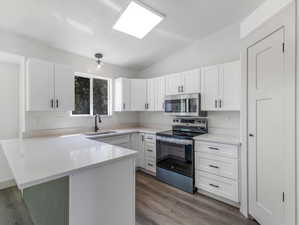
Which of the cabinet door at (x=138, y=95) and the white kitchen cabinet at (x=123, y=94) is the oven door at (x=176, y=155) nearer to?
the cabinet door at (x=138, y=95)

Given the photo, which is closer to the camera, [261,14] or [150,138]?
[261,14]

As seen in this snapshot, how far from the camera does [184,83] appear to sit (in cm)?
312

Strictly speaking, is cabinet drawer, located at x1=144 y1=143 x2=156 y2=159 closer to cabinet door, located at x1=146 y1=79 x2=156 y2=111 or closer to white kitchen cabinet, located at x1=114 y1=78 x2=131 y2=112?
cabinet door, located at x1=146 y1=79 x2=156 y2=111

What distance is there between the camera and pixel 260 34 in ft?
A: 5.96

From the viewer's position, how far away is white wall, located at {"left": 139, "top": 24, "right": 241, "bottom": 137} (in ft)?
8.94

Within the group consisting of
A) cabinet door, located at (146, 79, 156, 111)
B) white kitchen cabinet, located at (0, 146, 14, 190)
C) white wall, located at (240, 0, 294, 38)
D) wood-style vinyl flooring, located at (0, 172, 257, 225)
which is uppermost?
white wall, located at (240, 0, 294, 38)

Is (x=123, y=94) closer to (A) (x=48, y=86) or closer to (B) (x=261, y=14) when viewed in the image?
(A) (x=48, y=86)

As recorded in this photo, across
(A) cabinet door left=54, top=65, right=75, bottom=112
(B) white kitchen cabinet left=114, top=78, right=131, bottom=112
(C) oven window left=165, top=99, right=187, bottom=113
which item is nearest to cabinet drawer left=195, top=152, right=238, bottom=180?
(C) oven window left=165, top=99, right=187, bottom=113

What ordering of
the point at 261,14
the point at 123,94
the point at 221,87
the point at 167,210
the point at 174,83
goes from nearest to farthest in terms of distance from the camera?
the point at 261,14 → the point at 167,210 → the point at 221,87 → the point at 174,83 → the point at 123,94

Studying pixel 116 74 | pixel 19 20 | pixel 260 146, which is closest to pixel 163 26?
pixel 116 74

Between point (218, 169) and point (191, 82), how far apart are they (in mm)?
1635

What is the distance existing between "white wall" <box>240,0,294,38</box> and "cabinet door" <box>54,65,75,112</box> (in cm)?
287

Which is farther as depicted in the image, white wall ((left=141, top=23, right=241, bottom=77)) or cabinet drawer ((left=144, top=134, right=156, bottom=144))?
cabinet drawer ((left=144, top=134, right=156, bottom=144))

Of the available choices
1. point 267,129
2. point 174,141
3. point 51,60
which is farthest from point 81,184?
point 51,60
